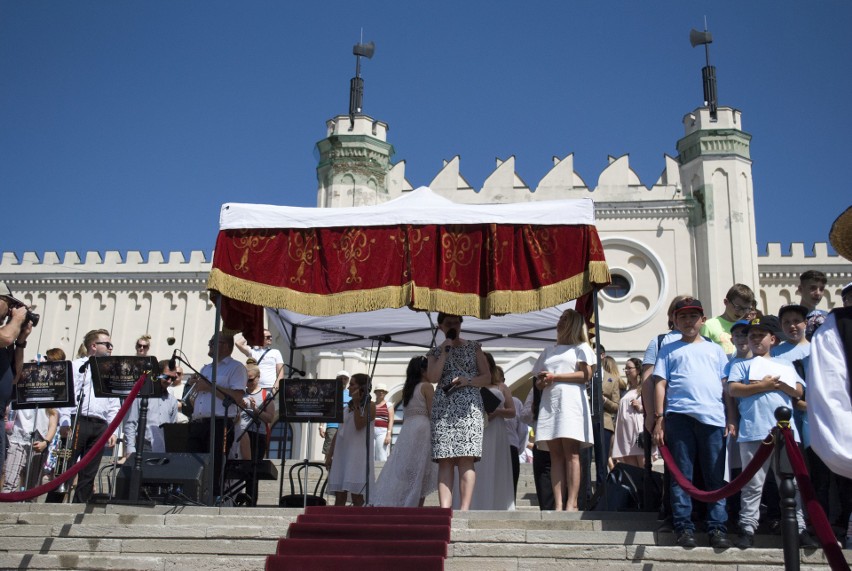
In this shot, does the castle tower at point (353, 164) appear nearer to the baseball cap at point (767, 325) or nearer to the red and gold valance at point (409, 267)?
the red and gold valance at point (409, 267)

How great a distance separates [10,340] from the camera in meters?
6.48

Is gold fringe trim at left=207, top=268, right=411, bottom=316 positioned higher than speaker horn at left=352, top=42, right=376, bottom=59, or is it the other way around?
speaker horn at left=352, top=42, right=376, bottom=59

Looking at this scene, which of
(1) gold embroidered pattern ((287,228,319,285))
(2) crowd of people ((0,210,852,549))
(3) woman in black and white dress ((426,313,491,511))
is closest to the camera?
(2) crowd of people ((0,210,852,549))

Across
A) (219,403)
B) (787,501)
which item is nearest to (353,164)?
(219,403)

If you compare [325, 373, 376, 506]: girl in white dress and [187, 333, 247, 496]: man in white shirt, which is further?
[325, 373, 376, 506]: girl in white dress

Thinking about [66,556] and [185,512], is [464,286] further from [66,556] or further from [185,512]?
[66,556]

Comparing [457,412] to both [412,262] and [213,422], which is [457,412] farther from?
[213,422]

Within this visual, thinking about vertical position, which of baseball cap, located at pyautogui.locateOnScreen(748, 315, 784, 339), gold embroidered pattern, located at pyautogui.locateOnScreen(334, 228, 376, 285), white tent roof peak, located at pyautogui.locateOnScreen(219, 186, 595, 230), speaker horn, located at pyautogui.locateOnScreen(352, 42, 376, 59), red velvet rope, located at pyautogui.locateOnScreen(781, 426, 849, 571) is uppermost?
speaker horn, located at pyautogui.locateOnScreen(352, 42, 376, 59)

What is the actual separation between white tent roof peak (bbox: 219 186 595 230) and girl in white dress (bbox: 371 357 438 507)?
1.48 meters

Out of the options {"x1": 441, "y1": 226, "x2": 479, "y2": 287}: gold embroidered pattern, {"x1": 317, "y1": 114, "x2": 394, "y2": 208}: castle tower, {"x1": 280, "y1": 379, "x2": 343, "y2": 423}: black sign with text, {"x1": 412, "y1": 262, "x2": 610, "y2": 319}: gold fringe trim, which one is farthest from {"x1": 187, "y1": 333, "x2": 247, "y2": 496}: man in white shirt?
{"x1": 317, "y1": 114, "x2": 394, "y2": 208}: castle tower

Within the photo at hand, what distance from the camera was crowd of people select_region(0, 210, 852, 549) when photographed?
6641 mm

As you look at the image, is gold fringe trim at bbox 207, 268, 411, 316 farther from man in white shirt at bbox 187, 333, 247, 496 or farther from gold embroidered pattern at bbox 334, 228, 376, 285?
man in white shirt at bbox 187, 333, 247, 496

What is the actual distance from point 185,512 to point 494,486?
122 inches

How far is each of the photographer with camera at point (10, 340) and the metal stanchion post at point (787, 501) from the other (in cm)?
513
